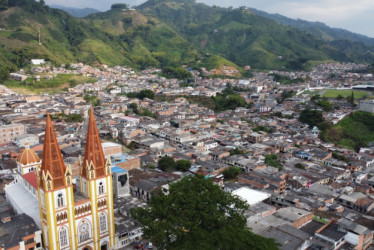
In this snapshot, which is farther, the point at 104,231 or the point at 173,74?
the point at 173,74

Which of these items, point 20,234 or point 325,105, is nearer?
point 20,234

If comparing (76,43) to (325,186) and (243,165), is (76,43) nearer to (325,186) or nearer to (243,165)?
(243,165)

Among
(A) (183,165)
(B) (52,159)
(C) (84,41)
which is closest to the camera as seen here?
(B) (52,159)

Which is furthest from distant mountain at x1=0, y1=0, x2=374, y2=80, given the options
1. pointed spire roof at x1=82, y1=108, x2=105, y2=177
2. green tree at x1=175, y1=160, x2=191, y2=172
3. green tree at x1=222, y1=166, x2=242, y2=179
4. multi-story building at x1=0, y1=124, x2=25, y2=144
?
pointed spire roof at x1=82, y1=108, x2=105, y2=177

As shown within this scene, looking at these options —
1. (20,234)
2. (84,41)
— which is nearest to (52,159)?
(20,234)

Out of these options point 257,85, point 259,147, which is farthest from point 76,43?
point 259,147

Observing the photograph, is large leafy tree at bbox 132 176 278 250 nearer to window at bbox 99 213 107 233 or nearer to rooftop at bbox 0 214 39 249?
window at bbox 99 213 107 233

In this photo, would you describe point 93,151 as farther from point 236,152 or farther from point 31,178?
point 236,152
